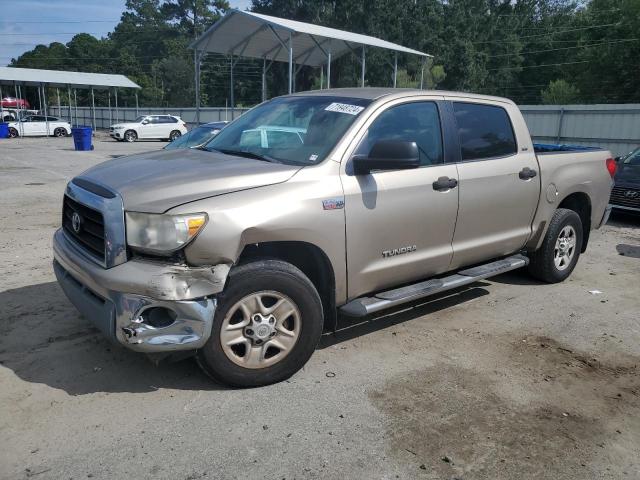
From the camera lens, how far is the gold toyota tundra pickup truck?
3.21 m

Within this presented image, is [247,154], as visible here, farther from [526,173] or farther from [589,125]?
[589,125]

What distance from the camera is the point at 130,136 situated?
33375mm

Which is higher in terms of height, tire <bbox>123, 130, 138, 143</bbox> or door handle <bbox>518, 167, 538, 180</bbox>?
door handle <bbox>518, 167, 538, 180</bbox>

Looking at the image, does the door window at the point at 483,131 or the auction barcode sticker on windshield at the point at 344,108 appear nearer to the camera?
the auction barcode sticker on windshield at the point at 344,108

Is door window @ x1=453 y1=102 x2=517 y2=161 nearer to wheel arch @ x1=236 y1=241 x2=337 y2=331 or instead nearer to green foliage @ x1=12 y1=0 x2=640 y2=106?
wheel arch @ x1=236 y1=241 x2=337 y2=331

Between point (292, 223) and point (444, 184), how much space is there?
58.6 inches

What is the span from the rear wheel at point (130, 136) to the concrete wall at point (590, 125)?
22929 mm

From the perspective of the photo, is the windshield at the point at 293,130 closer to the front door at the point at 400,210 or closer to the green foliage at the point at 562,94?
the front door at the point at 400,210

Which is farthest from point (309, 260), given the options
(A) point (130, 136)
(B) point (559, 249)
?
(A) point (130, 136)

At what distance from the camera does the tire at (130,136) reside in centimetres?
3316

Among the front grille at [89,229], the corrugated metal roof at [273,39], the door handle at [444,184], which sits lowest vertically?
the front grille at [89,229]

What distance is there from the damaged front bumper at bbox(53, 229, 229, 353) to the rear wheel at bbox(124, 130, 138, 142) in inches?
1266

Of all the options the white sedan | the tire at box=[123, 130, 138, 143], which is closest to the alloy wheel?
the tire at box=[123, 130, 138, 143]

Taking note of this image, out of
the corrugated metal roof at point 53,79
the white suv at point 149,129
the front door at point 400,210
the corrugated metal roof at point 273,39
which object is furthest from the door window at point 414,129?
the corrugated metal roof at point 53,79
